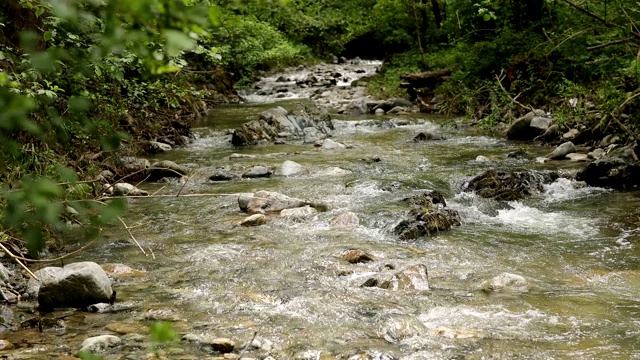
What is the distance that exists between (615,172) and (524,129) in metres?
4.07

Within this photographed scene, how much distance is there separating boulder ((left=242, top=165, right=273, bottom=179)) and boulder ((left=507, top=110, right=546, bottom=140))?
18.0 ft

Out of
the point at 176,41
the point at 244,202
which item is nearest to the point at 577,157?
the point at 244,202

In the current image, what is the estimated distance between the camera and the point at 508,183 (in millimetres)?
8188

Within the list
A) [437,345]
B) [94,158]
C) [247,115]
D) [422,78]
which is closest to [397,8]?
[422,78]

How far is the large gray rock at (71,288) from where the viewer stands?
446 cm

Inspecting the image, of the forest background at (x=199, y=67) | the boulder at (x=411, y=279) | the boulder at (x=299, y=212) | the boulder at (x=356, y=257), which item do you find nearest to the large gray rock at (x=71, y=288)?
the forest background at (x=199, y=67)

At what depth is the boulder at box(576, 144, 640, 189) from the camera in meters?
8.20

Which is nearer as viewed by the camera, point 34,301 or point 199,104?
point 34,301

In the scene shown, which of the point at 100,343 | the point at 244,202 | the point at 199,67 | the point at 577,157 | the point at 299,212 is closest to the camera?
the point at 100,343

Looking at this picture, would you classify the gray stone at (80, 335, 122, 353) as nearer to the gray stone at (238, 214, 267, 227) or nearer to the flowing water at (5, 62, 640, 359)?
the flowing water at (5, 62, 640, 359)

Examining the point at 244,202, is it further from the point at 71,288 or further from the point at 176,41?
the point at 176,41

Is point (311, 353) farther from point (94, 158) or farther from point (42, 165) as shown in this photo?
point (94, 158)

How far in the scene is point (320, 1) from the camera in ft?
111

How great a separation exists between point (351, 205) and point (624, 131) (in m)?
4.80
